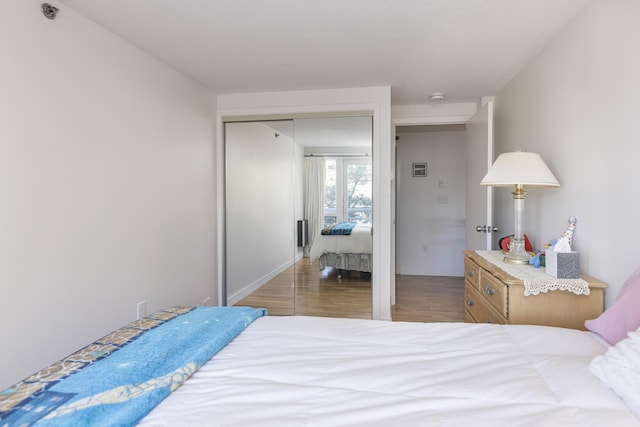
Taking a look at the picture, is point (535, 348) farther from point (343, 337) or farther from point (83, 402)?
point (83, 402)

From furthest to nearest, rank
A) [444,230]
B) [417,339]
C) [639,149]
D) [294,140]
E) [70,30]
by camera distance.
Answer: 1. [444,230]
2. [294,140]
3. [70,30]
4. [639,149]
5. [417,339]

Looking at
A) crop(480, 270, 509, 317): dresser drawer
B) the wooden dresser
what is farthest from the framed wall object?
the wooden dresser

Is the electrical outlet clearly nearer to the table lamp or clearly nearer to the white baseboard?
the white baseboard

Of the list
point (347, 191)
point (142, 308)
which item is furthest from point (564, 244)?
point (142, 308)

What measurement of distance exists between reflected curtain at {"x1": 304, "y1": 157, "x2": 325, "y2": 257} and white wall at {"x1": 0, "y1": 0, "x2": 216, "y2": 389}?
132cm

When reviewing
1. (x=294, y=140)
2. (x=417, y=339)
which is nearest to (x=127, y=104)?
(x=294, y=140)

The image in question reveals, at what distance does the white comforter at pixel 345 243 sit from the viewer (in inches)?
147

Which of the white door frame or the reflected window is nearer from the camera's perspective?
the white door frame

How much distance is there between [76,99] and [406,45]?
6.77 ft

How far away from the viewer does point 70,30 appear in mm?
1960

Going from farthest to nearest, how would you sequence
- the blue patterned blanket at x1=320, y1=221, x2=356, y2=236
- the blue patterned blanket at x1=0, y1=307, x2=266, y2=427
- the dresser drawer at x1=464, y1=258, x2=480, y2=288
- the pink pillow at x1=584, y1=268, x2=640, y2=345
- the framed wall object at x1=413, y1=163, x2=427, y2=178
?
the framed wall object at x1=413, y1=163, x2=427, y2=178
the blue patterned blanket at x1=320, y1=221, x2=356, y2=236
the dresser drawer at x1=464, y1=258, x2=480, y2=288
the pink pillow at x1=584, y1=268, x2=640, y2=345
the blue patterned blanket at x1=0, y1=307, x2=266, y2=427

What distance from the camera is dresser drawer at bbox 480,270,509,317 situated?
187 cm

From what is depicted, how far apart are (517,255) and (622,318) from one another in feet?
3.30

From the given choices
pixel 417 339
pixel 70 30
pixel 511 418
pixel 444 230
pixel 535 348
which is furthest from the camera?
pixel 444 230
